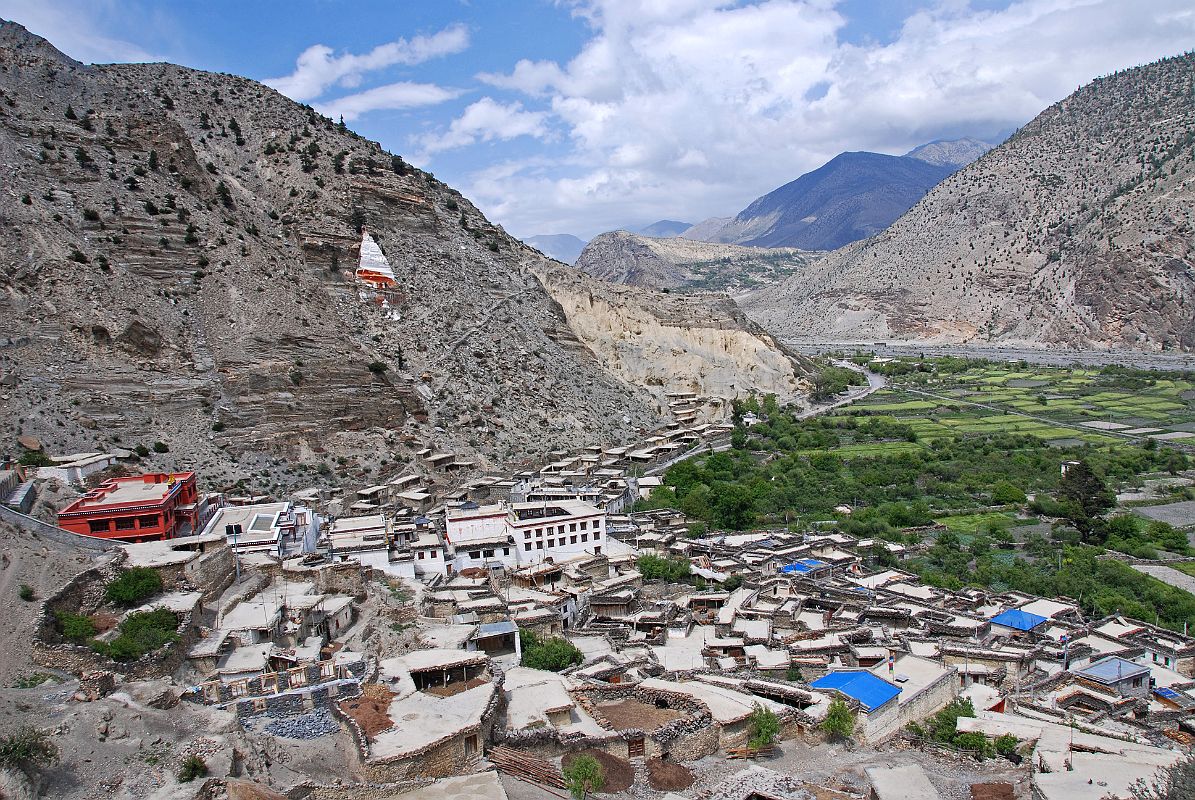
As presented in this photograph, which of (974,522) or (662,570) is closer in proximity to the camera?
(662,570)

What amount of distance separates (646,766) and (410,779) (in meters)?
3.82

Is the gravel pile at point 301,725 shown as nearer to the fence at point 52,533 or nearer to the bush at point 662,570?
the fence at point 52,533

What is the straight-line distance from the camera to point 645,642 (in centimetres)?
1961

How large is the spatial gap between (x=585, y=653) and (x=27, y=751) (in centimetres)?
1077

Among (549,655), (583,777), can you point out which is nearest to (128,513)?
(549,655)

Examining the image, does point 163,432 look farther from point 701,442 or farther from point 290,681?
point 701,442

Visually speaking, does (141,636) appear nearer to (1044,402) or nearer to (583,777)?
(583,777)

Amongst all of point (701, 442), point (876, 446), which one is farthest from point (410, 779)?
point (876, 446)

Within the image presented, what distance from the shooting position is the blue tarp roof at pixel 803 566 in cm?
2659

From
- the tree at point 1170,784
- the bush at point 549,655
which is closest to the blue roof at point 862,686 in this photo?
the tree at point 1170,784

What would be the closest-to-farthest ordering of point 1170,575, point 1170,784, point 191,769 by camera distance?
point 191,769 < point 1170,784 < point 1170,575

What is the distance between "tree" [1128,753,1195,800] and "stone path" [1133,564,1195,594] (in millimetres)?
17765

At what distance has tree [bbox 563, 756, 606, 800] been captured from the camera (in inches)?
464

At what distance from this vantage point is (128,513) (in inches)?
849
